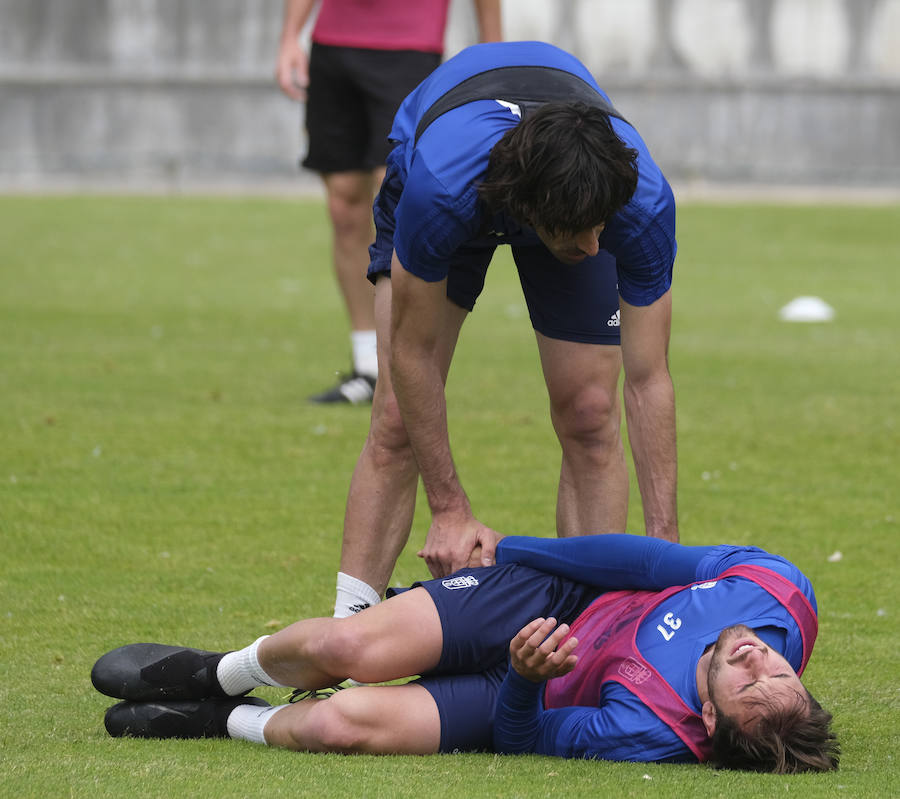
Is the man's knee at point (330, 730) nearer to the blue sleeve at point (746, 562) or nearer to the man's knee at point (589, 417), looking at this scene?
the blue sleeve at point (746, 562)

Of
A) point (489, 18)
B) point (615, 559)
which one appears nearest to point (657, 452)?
point (615, 559)

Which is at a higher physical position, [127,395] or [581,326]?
[581,326]

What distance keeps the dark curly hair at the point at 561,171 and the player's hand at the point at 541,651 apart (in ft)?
3.22

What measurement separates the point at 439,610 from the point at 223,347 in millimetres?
6506

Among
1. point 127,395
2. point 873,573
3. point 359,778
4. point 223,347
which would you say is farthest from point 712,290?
point 359,778

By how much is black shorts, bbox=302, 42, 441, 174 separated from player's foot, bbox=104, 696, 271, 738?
4111 millimetres

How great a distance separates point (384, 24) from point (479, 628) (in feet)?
14.5

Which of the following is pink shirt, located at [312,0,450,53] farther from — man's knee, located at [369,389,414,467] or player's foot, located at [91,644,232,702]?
player's foot, located at [91,644,232,702]

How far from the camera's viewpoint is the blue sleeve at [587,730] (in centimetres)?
378

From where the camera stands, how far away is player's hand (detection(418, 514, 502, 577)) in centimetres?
432

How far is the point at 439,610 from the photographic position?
13.2 feet

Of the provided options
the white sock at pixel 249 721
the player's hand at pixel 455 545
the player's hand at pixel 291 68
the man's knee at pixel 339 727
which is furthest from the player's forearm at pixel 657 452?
the player's hand at pixel 291 68

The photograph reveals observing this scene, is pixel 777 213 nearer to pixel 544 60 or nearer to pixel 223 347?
pixel 223 347

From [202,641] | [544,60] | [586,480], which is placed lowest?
[202,641]
